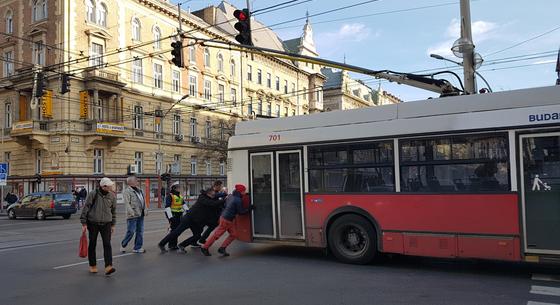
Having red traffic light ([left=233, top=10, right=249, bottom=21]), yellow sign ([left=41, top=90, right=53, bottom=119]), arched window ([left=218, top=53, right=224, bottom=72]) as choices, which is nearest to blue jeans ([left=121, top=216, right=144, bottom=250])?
red traffic light ([left=233, top=10, right=249, bottom=21])

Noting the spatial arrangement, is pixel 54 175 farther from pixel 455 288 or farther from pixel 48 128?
pixel 455 288

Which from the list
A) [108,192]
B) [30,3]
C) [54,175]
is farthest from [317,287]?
[30,3]

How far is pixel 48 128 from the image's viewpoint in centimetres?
3809

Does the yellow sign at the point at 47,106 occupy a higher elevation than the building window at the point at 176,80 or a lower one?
lower

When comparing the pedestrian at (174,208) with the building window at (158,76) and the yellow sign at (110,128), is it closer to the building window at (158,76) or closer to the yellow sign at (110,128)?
the yellow sign at (110,128)

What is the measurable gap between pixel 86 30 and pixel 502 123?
1484 inches

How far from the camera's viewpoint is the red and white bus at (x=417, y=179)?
7586mm

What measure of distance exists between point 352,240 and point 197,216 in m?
A: 3.83

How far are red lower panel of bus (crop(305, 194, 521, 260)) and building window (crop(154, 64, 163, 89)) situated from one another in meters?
40.3

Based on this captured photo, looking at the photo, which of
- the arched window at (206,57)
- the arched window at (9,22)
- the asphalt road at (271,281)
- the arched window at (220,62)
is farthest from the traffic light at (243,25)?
the arched window at (220,62)

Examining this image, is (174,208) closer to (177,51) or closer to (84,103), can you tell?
(177,51)

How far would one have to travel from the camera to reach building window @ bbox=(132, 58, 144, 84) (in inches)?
1711

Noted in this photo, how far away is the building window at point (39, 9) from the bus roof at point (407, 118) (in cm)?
3610

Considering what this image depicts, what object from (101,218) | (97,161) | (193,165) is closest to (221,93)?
(193,165)
